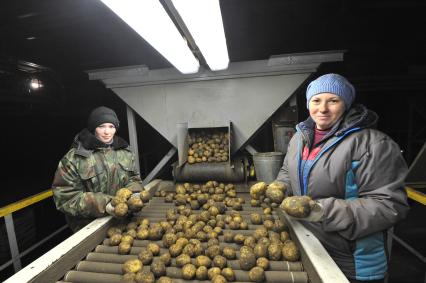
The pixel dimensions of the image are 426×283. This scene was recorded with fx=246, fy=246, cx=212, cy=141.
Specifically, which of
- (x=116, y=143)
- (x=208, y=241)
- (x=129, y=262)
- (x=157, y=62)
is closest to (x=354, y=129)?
(x=208, y=241)

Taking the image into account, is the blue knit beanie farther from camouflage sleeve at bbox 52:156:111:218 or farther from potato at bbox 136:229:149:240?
camouflage sleeve at bbox 52:156:111:218

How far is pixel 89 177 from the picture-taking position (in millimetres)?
2092

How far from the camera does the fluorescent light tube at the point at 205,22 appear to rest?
1302 mm

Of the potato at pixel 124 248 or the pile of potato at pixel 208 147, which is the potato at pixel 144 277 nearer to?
the potato at pixel 124 248

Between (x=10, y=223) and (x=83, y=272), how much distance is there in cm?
141

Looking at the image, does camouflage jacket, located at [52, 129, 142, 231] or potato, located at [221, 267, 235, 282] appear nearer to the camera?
potato, located at [221, 267, 235, 282]

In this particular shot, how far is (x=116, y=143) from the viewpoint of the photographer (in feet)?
7.84

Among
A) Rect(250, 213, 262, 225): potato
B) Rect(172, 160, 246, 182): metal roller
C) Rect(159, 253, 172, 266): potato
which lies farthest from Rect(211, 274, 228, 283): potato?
Rect(172, 160, 246, 182): metal roller

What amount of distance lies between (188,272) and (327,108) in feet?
4.08

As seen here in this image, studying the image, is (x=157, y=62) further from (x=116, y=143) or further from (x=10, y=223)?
(x=10, y=223)

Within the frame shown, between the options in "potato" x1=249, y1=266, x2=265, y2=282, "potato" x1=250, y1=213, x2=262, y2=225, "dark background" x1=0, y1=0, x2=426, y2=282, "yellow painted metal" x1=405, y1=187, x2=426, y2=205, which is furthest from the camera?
"dark background" x1=0, y1=0, x2=426, y2=282

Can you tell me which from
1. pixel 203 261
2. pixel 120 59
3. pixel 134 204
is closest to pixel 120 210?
pixel 134 204

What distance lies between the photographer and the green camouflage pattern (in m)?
1.93

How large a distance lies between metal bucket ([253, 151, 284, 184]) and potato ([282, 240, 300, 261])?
1.68m
